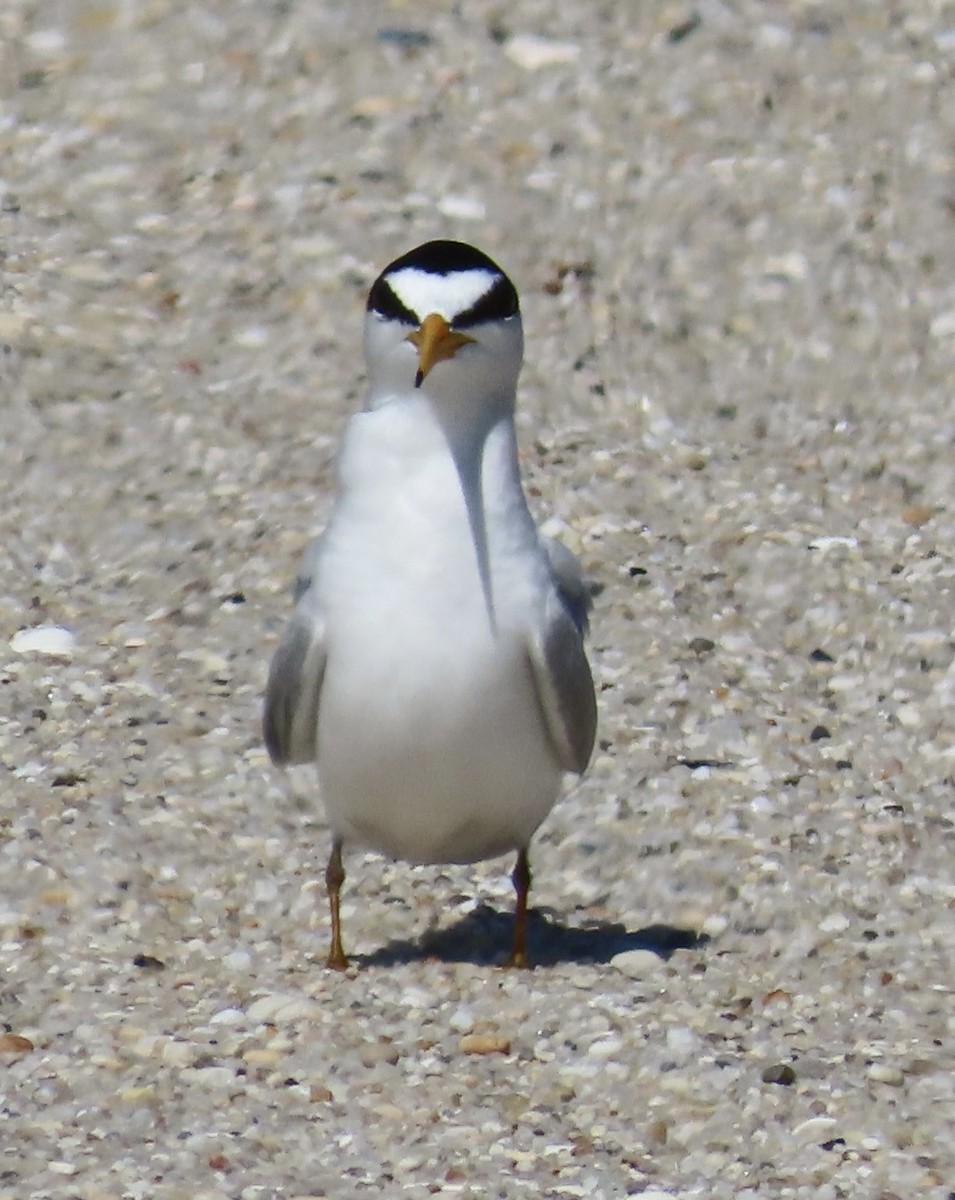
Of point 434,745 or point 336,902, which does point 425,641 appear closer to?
point 434,745

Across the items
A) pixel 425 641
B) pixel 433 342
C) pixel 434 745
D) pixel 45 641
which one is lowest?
pixel 45 641

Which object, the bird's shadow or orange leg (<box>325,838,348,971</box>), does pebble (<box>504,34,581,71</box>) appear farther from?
orange leg (<box>325,838,348,971</box>)

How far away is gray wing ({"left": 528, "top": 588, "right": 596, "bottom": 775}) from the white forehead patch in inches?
24.8

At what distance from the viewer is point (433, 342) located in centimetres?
509

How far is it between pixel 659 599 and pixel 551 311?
1694mm

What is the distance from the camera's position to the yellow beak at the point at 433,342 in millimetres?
5059

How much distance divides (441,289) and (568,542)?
7.25 feet

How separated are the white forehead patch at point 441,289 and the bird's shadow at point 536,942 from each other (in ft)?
4.66

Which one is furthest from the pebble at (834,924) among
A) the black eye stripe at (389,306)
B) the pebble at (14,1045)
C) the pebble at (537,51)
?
the pebble at (537,51)

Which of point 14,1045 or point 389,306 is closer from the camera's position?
point 14,1045

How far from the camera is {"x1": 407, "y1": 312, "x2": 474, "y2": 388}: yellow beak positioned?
5.06 m

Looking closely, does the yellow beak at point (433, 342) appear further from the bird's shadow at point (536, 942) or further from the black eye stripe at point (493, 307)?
the bird's shadow at point (536, 942)

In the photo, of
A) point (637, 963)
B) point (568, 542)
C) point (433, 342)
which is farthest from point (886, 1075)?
point (568, 542)

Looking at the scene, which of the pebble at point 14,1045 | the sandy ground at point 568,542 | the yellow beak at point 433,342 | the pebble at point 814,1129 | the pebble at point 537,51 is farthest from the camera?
the pebble at point 537,51
